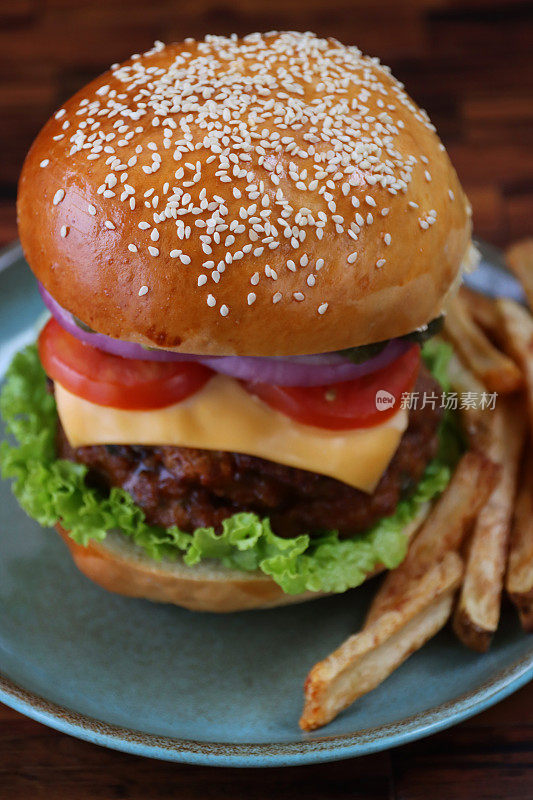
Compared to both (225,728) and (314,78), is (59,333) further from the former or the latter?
(225,728)

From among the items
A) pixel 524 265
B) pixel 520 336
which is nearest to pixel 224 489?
pixel 520 336

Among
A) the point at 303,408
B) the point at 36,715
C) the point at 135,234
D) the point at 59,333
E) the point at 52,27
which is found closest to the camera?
the point at 135,234

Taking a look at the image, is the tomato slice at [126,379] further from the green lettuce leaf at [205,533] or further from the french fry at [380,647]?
the french fry at [380,647]

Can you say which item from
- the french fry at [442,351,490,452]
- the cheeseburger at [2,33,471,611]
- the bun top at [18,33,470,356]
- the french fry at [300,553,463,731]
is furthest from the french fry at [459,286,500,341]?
the french fry at [300,553,463,731]

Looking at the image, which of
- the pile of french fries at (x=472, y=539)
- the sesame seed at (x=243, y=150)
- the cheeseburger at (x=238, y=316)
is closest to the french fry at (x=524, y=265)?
the pile of french fries at (x=472, y=539)

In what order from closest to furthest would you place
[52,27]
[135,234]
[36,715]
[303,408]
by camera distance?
[135,234], [36,715], [303,408], [52,27]

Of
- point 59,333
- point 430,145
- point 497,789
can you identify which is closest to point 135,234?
point 59,333

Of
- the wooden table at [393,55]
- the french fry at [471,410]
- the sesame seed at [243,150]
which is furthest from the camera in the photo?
the wooden table at [393,55]
